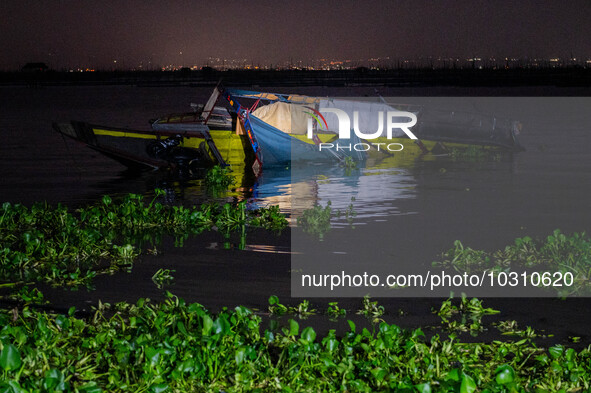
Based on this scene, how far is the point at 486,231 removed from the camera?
1138 centimetres

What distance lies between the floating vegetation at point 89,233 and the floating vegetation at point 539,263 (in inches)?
144

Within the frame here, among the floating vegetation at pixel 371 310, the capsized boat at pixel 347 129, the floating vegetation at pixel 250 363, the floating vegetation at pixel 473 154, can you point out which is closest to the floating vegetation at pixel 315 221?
the floating vegetation at pixel 371 310

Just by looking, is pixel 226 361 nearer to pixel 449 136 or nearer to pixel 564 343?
pixel 564 343

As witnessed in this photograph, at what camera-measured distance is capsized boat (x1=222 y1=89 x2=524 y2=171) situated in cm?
1942

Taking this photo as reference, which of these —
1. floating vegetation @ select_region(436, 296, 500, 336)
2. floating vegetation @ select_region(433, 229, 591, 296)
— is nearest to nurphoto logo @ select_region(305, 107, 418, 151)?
floating vegetation @ select_region(433, 229, 591, 296)

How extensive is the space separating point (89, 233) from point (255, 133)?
992 cm

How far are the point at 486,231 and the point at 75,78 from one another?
134 metres

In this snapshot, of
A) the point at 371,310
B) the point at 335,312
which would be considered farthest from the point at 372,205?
the point at 335,312

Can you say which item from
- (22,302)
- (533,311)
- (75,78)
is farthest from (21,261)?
(75,78)

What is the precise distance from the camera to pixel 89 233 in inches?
387

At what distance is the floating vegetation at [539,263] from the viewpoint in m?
8.39

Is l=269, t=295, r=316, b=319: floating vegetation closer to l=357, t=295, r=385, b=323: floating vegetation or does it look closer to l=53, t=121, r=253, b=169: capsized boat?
l=357, t=295, r=385, b=323: floating vegetation

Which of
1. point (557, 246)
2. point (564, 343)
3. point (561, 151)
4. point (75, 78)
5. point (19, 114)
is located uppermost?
point (75, 78)

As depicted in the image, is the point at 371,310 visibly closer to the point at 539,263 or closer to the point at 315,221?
the point at 539,263
